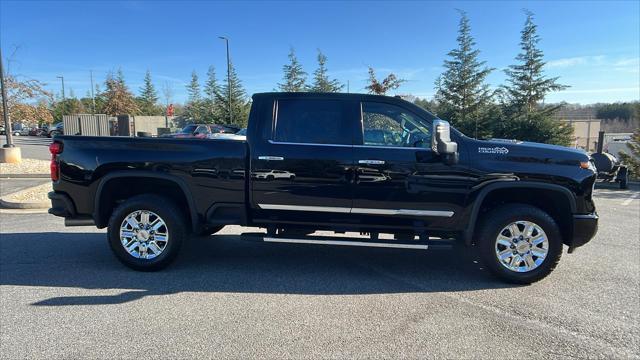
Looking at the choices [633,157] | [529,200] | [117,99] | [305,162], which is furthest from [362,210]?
[117,99]

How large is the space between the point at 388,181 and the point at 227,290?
2060 millimetres

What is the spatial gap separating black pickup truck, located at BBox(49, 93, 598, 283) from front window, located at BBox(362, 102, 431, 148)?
0.01 metres

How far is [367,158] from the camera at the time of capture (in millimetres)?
4457

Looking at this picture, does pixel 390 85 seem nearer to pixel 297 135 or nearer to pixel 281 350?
pixel 297 135

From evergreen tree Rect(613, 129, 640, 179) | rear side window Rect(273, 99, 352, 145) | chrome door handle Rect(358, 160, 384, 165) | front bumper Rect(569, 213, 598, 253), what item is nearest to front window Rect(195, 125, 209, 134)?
evergreen tree Rect(613, 129, 640, 179)

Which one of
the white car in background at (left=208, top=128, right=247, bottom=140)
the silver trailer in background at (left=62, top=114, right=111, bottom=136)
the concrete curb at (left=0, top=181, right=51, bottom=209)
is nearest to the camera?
the white car in background at (left=208, top=128, right=247, bottom=140)

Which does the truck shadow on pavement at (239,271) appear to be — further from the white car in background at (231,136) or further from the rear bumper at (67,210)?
the white car in background at (231,136)

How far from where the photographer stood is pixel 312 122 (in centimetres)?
469

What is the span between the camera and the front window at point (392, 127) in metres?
4.52

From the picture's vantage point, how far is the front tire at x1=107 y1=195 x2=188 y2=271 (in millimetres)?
4711

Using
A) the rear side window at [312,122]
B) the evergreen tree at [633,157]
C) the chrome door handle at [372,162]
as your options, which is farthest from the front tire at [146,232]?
the evergreen tree at [633,157]

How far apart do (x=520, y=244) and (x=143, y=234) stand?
14.0ft

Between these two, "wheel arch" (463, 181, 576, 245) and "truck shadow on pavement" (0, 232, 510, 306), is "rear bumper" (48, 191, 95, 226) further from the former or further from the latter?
"wheel arch" (463, 181, 576, 245)

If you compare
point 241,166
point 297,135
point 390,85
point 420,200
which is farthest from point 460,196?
point 390,85
